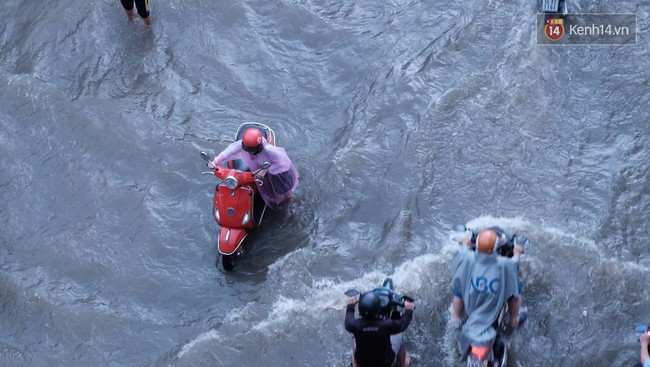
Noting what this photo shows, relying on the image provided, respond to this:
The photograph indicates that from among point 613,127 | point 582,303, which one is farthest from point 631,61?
point 582,303

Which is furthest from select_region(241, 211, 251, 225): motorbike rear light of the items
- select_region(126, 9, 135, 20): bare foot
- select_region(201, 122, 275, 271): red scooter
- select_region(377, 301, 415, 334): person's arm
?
select_region(126, 9, 135, 20): bare foot

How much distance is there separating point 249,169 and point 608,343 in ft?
13.8

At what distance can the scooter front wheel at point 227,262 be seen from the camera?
924cm

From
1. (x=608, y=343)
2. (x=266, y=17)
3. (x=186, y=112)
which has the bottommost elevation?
(x=608, y=343)

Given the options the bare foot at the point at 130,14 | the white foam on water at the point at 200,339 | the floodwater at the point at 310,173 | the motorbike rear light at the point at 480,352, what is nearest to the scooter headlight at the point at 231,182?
the floodwater at the point at 310,173

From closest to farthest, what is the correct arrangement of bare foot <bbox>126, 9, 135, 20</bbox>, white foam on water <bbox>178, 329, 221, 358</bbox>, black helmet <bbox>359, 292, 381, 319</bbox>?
black helmet <bbox>359, 292, 381, 319</bbox>
white foam on water <bbox>178, 329, 221, 358</bbox>
bare foot <bbox>126, 9, 135, 20</bbox>

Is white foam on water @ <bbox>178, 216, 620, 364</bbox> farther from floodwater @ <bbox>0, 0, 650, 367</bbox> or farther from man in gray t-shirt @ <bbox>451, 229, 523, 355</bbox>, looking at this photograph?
man in gray t-shirt @ <bbox>451, 229, 523, 355</bbox>

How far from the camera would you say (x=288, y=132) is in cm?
1091

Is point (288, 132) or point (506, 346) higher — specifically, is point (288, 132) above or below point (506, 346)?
above

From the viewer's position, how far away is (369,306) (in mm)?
7184

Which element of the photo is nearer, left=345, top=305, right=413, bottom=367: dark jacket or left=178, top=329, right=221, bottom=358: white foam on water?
left=345, top=305, right=413, bottom=367: dark jacket

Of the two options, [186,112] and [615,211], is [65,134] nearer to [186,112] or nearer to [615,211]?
[186,112]

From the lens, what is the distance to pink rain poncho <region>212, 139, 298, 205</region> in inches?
364

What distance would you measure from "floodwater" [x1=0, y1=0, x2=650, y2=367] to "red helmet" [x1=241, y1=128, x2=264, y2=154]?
1.22 m
